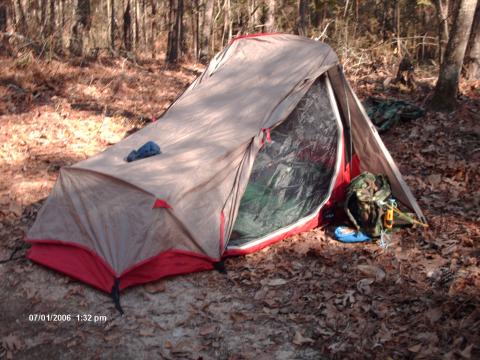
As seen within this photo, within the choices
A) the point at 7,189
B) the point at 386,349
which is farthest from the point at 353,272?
the point at 7,189

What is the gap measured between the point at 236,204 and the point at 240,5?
1790cm

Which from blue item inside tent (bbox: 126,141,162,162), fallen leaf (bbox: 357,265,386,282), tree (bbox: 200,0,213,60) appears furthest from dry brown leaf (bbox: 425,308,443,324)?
tree (bbox: 200,0,213,60)

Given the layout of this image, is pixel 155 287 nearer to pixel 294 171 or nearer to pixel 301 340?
pixel 301 340

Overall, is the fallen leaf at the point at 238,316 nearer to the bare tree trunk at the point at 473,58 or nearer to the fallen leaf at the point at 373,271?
the fallen leaf at the point at 373,271

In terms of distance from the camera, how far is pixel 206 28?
15.4 m

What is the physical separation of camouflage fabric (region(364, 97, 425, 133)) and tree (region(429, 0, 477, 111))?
323 mm

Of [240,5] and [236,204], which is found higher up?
[240,5]

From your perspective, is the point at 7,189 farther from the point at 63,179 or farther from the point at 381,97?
the point at 381,97

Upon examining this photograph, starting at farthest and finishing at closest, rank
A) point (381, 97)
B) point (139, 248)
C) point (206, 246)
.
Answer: point (381, 97) → point (206, 246) → point (139, 248)

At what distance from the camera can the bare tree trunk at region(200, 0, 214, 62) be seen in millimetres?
15336

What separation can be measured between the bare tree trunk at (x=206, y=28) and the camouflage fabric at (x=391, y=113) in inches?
314

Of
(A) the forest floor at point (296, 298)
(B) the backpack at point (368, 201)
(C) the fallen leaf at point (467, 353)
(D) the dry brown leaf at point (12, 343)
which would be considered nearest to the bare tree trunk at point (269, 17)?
(A) the forest floor at point (296, 298)

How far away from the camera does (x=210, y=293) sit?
478 cm

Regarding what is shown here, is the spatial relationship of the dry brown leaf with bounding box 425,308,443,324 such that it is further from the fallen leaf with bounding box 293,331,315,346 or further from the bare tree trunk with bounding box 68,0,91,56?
the bare tree trunk with bounding box 68,0,91,56
